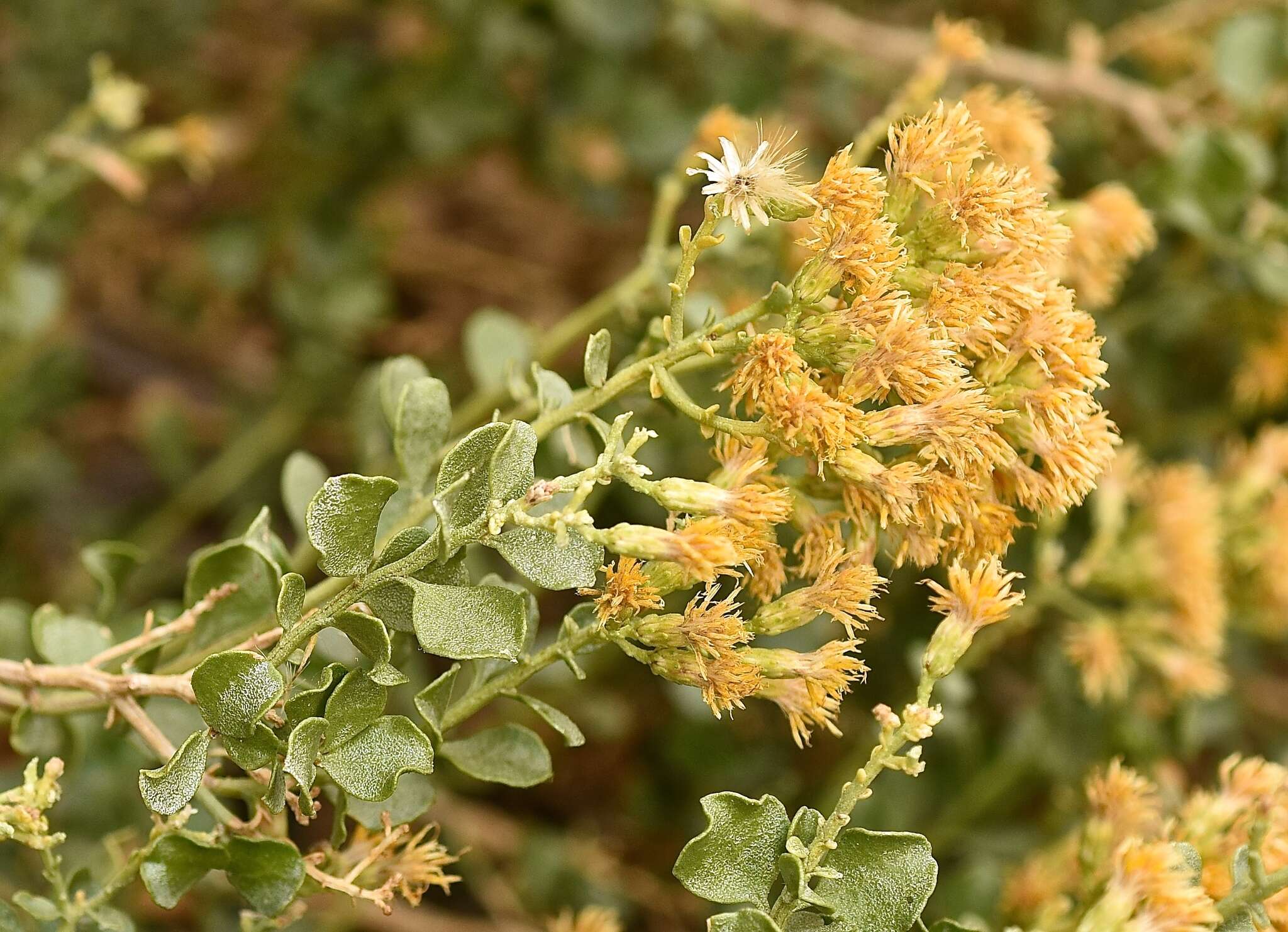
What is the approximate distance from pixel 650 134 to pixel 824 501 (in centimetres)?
101

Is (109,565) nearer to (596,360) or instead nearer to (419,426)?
(419,426)

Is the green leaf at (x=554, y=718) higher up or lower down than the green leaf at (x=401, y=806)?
higher up

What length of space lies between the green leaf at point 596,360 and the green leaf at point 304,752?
0.80 feet

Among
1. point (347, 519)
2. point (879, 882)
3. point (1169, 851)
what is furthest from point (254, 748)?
point (1169, 851)

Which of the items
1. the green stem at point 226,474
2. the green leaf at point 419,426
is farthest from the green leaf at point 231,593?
the green stem at point 226,474

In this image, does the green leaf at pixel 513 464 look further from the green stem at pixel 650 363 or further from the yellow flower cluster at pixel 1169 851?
the yellow flower cluster at pixel 1169 851

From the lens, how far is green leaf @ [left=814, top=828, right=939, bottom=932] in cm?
69

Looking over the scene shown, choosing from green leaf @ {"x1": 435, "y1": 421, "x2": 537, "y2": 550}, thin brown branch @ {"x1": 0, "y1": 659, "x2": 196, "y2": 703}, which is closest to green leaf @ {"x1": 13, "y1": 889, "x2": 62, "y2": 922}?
thin brown branch @ {"x1": 0, "y1": 659, "x2": 196, "y2": 703}

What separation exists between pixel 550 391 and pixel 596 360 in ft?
0.15

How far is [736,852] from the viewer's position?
2.27ft

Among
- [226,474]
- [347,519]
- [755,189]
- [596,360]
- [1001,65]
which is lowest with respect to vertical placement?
[226,474]

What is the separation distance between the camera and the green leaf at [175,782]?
2.12 feet

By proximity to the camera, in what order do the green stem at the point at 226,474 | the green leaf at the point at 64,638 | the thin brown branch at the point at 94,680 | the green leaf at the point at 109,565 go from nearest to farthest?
the thin brown branch at the point at 94,680
the green leaf at the point at 64,638
the green leaf at the point at 109,565
the green stem at the point at 226,474

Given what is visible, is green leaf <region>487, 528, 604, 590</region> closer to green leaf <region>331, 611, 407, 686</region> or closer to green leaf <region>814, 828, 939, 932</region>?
green leaf <region>331, 611, 407, 686</region>
